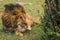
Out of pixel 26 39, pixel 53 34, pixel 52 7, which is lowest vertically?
pixel 26 39

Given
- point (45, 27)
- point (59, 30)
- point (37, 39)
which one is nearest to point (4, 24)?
point (37, 39)

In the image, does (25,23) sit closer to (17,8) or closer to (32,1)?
(17,8)

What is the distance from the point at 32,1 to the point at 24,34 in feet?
12.5

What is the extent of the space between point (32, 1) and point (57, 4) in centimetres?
548

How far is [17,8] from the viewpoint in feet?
28.0

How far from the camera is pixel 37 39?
7680 mm

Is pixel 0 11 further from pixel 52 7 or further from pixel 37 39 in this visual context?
pixel 52 7

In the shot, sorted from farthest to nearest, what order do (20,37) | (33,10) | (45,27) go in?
(33,10) < (20,37) < (45,27)

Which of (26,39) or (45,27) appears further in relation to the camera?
(26,39)

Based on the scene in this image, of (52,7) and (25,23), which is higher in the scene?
(52,7)

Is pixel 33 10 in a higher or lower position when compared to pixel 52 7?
lower

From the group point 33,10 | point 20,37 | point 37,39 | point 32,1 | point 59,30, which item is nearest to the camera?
point 59,30

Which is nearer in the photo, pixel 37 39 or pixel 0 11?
pixel 37 39

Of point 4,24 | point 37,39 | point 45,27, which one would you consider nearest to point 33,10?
point 4,24
